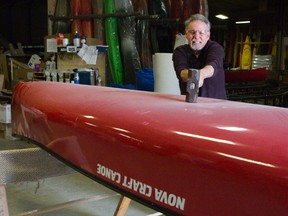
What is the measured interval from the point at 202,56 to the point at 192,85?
0.81 metres

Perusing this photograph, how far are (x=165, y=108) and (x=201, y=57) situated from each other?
0.89m

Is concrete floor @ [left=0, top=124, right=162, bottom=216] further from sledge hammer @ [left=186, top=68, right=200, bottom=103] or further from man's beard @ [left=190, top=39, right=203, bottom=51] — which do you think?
man's beard @ [left=190, top=39, right=203, bottom=51]

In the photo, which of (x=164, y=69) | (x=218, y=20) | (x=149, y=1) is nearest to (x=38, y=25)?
(x=218, y=20)

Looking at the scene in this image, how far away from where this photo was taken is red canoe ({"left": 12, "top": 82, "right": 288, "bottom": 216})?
0.59 meters

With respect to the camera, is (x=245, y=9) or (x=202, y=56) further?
(x=245, y=9)

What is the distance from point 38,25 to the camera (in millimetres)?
9711

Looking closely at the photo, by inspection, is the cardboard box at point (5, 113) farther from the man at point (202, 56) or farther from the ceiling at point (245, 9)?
the ceiling at point (245, 9)

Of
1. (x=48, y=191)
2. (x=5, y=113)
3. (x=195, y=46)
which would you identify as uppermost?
(x=195, y=46)

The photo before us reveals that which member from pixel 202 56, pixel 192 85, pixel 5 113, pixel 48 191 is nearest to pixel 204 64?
pixel 202 56

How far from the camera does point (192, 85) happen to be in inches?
38.9

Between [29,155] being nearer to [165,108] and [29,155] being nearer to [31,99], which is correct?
[31,99]

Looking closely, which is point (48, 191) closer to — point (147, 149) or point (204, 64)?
point (204, 64)

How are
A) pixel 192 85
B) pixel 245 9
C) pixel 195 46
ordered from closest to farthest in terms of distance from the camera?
pixel 192 85 → pixel 195 46 → pixel 245 9

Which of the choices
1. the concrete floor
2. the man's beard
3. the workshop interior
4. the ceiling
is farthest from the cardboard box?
the ceiling
